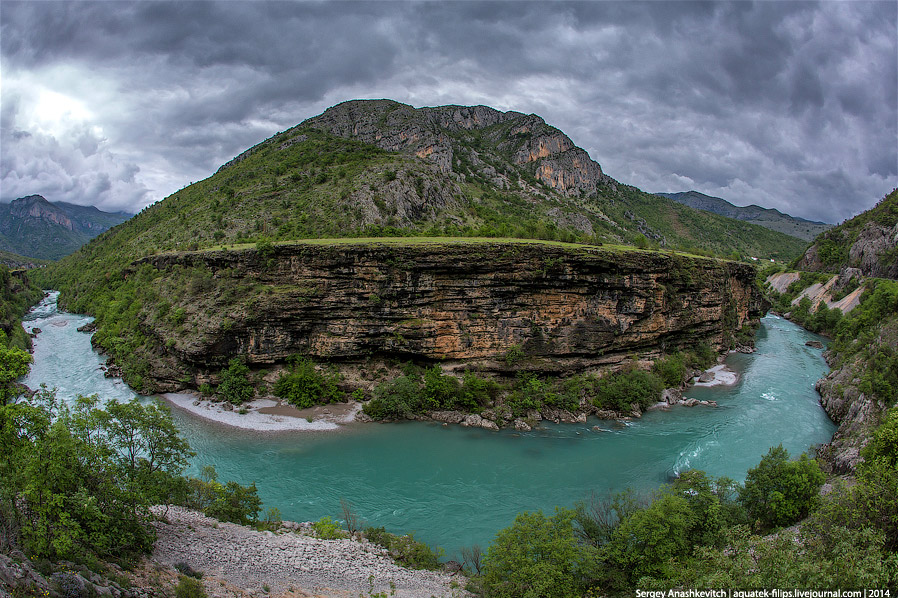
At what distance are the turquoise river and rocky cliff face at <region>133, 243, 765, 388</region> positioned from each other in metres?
5.94

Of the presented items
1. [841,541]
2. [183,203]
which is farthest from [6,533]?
[183,203]

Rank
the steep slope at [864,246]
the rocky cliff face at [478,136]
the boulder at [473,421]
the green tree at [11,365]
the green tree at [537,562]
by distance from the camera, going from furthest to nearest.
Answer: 1. the rocky cliff face at [478,136]
2. the steep slope at [864,246]
3. the boulder at [473,421]
4. the green tree at [537,562]
5. the green tree at [11,365]

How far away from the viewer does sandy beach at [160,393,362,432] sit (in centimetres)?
2617

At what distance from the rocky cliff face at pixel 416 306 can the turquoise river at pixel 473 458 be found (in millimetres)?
5943

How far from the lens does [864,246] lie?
2334 inches

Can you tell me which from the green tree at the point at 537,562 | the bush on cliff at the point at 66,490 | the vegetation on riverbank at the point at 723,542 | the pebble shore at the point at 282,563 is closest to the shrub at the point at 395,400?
the pebble shore at the point at 282,563

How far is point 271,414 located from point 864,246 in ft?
264

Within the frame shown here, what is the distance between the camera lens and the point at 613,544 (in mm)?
13422

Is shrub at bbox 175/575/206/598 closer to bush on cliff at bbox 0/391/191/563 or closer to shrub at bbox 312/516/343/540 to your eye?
bush on cliff at bbox 0/391/191/563

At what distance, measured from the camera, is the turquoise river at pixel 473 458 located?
19016 millimetres

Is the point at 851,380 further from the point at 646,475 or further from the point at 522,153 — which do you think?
the point at 522,153

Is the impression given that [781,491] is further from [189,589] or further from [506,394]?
[189,589]

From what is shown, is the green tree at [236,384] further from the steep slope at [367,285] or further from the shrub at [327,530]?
the shrub at [327,530]

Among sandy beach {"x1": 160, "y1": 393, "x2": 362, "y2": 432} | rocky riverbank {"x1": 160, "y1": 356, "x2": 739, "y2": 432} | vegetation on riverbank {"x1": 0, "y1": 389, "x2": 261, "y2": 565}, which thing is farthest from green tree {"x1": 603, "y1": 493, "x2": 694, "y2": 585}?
sandy beach {"x1": 160, "y1": 393, "x2": 362, "y2": 432}
